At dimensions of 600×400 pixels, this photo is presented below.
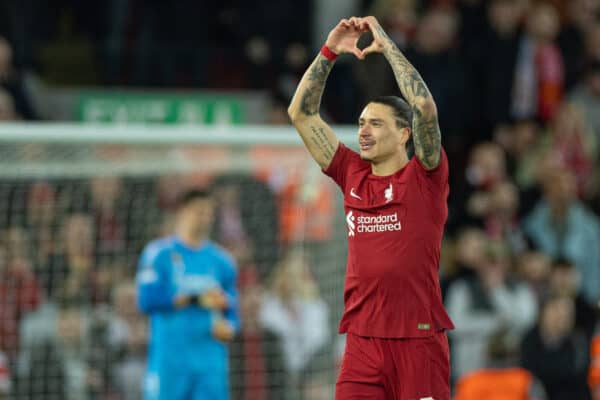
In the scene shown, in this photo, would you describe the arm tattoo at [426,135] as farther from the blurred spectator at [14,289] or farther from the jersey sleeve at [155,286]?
the blurred spectator at [14,289]

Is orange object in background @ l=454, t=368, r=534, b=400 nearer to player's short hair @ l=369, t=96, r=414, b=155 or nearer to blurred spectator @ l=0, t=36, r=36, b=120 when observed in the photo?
player's short hair @ l=369, t=96, r=414, b=155

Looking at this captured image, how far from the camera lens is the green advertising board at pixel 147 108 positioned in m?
11.5

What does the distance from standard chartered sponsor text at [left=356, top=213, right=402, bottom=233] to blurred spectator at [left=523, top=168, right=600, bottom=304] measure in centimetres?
643

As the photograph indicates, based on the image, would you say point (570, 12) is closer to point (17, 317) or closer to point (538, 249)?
point (538, 249)

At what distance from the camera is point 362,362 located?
536cm

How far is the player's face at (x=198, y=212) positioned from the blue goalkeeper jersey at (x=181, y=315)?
20 cm

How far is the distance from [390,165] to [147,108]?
20.7 feet

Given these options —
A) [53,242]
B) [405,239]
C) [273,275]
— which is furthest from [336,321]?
[405,239]

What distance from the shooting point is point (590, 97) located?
13.6 metres

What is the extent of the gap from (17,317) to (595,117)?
6.91 meters

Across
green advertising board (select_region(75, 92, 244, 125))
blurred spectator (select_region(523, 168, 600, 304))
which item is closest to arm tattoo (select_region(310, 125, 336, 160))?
green advertising board (select_region(75, 92, 244, 125))

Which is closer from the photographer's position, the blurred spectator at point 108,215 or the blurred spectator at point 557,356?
the blurred spectator at point 557,356

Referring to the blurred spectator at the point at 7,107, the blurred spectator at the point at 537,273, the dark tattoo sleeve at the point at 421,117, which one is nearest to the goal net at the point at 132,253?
the blurred spectator at the point at 7,107

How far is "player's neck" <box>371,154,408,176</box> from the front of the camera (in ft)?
18.4
